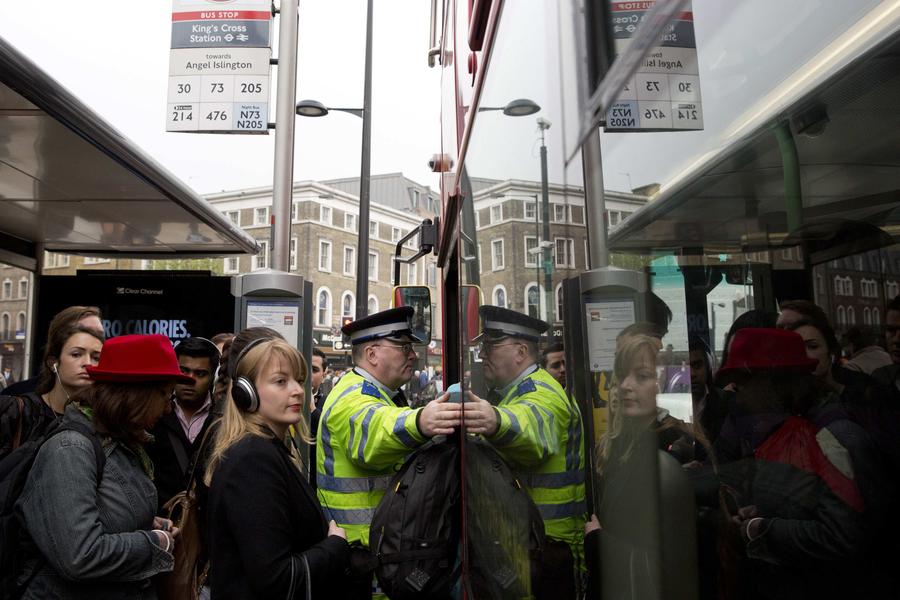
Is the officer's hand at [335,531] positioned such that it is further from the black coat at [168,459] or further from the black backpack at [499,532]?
the black coat at [168,459]

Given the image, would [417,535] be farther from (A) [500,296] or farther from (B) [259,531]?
(A) [500,296]

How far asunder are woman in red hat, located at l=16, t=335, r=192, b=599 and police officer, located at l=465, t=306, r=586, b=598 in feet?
4.05

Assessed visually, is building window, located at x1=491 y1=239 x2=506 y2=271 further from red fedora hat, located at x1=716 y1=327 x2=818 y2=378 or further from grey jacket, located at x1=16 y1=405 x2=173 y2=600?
grey jacket, located at x1=16 y1=405 x2=173 y2=600

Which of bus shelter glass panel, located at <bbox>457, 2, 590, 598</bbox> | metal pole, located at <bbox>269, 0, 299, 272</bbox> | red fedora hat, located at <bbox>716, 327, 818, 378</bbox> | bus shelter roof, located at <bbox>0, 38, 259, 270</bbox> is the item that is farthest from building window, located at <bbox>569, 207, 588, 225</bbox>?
metal pole, located at <bbox>269, 0, 299, 272</bbox>

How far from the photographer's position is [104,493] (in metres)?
2.20

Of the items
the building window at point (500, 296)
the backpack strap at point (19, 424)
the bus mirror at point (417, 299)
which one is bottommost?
the backpack strap at point (19, 424)

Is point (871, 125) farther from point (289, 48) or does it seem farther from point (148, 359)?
point (289, 48)

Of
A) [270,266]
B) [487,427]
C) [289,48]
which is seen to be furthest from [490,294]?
[289,48]

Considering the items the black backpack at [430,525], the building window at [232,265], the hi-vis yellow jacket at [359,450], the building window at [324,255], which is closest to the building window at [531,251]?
the black backpack at [430,525]

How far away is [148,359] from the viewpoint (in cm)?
244

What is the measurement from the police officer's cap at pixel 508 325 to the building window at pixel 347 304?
156 feet

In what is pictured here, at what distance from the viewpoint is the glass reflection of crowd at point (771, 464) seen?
406mm

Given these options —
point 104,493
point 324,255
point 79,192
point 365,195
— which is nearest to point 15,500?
point 104,493

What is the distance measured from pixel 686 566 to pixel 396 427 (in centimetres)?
227
